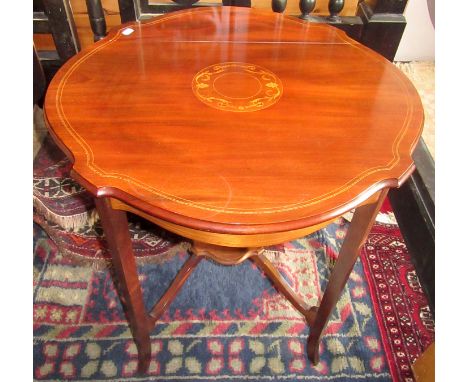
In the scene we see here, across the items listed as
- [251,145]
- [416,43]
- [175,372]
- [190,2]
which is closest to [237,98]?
[251,145]

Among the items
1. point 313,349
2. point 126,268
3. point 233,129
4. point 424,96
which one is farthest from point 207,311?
point 424,96

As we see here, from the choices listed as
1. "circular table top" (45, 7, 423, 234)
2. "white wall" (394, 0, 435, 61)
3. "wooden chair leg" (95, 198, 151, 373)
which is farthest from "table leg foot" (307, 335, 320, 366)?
"white wall" (394, 0, 435, 61)

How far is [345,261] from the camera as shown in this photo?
88cm

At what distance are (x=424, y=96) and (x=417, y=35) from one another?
363 mm

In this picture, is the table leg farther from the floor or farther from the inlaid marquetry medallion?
the floor

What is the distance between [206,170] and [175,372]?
0.73 meters

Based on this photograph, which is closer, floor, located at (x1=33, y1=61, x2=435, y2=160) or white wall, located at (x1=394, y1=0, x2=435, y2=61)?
floor, located at (x1=33, y1=61, x2=435, y2=160)

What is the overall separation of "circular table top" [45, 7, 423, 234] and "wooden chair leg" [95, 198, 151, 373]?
0.11 m

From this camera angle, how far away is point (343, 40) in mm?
1017

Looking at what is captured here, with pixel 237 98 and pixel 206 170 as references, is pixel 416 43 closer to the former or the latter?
pixel 237 98

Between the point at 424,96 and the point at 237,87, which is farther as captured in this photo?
the point at 424,96

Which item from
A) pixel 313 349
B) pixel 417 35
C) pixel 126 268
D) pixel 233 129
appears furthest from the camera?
pixel 417 35

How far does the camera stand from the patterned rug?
114 centimetres

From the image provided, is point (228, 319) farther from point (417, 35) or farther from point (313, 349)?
point (417, 35)
